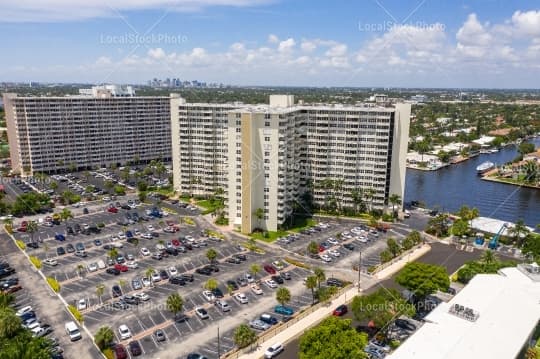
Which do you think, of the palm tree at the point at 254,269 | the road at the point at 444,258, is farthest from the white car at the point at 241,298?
the road at the point at 444,258

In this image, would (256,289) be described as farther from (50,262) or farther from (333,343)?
(50,262)

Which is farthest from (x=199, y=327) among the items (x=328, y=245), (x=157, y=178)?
(x=157, y=178)

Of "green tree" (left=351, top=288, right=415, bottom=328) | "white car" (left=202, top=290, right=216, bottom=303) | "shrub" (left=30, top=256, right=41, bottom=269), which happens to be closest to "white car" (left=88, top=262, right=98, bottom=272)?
"shrub" (left=30, top=256, right=41, bottom=269)

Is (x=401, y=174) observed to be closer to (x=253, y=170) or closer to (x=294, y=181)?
(x=294, y=181)

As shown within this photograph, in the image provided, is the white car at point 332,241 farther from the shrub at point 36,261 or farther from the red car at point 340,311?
the shrub at point 36,261

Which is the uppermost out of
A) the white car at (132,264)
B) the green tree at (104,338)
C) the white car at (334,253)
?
the green tree at (104,338)

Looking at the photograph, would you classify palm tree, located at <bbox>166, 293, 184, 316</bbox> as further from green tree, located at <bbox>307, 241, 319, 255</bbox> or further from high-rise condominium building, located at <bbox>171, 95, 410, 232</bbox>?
high-rise condominium building, located at <bbox>171, 95, 410, 232</bbox>
